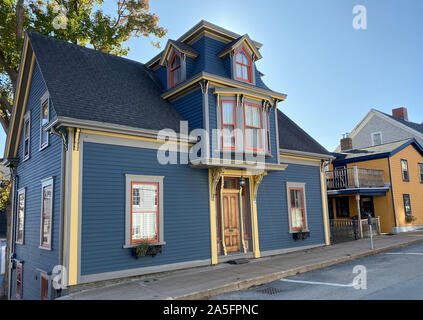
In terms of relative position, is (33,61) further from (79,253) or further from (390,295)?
(390,295)

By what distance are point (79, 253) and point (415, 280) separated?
8.86 m

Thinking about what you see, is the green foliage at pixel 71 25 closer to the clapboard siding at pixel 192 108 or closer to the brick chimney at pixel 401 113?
the clapboard siding at pixel 192 108

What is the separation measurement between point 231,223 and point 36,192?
286 inches

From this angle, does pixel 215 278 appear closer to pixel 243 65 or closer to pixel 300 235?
pixel 300 235

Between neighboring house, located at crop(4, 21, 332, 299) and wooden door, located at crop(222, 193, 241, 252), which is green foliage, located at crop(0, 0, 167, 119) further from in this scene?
wooden door, located at crop(222, 193, 241, 252)

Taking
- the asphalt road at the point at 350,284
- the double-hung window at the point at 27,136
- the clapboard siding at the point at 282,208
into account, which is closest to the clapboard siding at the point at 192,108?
the clapboard siding at the point at 282,208

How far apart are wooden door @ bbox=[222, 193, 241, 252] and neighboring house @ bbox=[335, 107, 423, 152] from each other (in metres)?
20.9

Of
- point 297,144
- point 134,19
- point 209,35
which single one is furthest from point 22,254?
point 134,19

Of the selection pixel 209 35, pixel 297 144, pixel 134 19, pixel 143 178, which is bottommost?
pixel 143 178

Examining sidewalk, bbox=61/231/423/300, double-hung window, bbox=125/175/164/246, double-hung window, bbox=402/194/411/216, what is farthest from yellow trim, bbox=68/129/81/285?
double-hung window, bbox=402/194/411/216

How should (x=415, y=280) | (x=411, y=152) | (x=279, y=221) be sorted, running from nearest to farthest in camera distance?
(x=415, y=280)
(x=279, y=221)
(x=411, y=152)

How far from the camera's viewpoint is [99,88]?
11.8 m

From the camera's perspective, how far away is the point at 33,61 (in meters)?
13.0

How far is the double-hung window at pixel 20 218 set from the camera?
13.5 m
